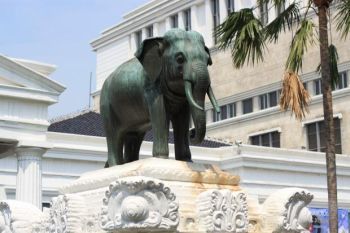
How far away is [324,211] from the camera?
35781 mm

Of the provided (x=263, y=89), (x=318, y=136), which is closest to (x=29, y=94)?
(x=318, y=136)

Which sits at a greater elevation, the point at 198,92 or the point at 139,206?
the point at 198,92

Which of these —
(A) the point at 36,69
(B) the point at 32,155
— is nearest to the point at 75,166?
(B) the point at 32,155

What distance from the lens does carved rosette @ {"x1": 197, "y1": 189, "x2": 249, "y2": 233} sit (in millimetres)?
5836

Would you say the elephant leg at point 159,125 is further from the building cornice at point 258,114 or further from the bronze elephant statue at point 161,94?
the building cornice at point 258,114

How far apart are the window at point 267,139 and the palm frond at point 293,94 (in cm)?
3759

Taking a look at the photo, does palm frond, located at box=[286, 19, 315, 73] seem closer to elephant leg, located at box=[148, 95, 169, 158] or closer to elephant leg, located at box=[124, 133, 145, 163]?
elephant leg, located at box=[124, 133, 145, 163]

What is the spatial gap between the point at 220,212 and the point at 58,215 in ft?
4.31

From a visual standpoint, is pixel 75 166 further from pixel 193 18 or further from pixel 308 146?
pixel 193 18

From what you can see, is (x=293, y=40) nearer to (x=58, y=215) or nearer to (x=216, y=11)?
(x=58, y=215)

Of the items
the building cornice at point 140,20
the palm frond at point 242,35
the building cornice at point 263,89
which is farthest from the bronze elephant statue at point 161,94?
the building cornice at point 140,20

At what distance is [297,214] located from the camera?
6.49 metres

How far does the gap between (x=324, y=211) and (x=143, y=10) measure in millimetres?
40308

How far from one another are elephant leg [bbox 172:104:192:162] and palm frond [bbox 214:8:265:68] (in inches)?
317
